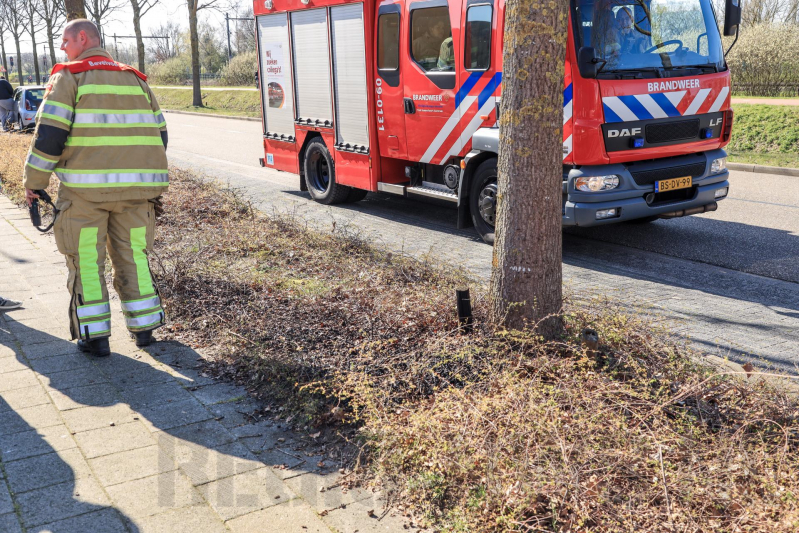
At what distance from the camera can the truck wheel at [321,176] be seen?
1010 centimetres

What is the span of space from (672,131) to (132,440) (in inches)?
223

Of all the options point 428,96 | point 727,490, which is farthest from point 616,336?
point 428,96

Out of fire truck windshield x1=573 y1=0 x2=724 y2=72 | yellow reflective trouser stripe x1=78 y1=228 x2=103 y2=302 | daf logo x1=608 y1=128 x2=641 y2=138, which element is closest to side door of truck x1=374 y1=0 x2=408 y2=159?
fire truck windshield x1=573 y1=0 x2=724 y2=72

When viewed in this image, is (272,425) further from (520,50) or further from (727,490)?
(520,50)

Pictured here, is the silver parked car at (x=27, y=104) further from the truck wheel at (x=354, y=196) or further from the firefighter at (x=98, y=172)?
the firefighter at (x=98, y=172)

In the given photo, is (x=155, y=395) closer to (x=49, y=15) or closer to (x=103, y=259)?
(x=103, y=259)

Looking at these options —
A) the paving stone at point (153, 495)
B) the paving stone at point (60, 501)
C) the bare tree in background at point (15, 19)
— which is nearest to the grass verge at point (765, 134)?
the paving stone at point (153, 495)

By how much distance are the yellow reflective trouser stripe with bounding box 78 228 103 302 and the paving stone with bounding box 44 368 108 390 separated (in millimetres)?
440

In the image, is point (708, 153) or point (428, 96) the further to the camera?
point (428, 96)

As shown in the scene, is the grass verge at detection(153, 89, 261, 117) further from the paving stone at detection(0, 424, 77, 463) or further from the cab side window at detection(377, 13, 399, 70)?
the paving stone at detection(0, 424, 77, 463)

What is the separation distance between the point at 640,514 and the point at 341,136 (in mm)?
7668

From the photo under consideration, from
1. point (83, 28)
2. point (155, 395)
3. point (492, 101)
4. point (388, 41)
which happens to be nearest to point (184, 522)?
Answer: point (155, 395)

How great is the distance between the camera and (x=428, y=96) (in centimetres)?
809

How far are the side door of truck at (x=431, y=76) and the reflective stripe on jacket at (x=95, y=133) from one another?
13.3 ft
